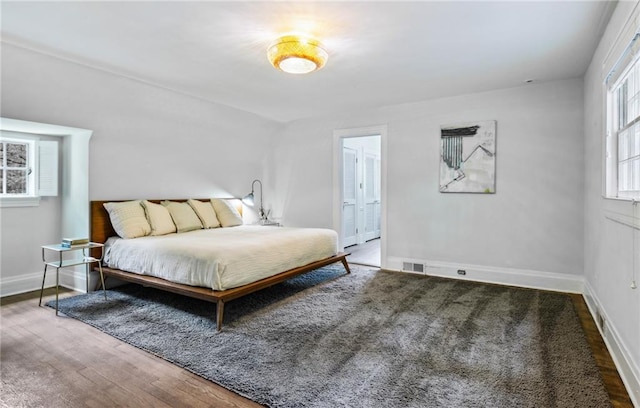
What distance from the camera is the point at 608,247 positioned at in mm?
2441

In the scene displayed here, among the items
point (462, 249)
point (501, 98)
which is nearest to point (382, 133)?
point (501, 98)

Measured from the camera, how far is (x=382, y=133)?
477 centimetres

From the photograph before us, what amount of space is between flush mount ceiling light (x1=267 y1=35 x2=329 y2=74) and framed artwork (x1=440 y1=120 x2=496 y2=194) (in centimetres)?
225

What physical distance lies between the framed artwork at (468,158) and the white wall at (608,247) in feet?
2.96

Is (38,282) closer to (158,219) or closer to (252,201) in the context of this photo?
(158,219)

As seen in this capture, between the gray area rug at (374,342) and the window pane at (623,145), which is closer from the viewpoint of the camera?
the gray area rug at (374,342)

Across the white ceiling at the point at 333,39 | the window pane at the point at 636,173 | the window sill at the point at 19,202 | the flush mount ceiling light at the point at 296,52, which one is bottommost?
the window sill at the point at 19,202

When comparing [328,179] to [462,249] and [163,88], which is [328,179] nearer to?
[462,249]

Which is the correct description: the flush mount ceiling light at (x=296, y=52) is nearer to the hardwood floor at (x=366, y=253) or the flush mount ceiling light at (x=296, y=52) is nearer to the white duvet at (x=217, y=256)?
the white duvet at (x=217, y=256)

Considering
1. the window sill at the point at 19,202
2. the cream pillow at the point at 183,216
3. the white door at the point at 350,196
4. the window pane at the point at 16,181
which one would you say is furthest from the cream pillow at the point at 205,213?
the white door at the point at 350,196

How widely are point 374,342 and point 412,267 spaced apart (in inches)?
91.5

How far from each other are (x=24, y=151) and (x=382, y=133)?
4228 millimetres

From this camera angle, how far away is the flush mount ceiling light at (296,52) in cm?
255

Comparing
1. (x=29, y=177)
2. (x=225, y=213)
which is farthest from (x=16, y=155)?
(x=225, y=213)
